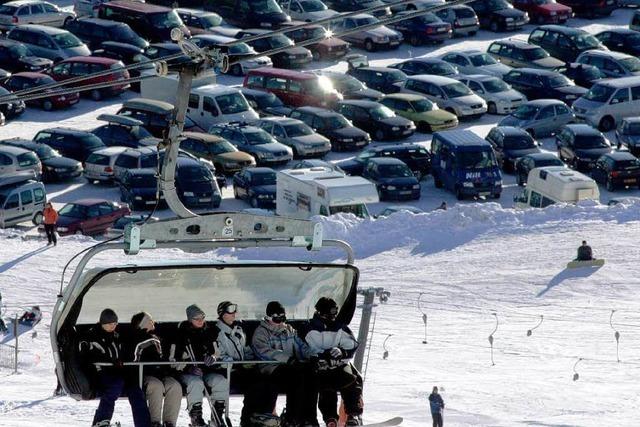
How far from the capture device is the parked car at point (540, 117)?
141 ft

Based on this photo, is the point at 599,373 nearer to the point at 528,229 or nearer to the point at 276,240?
the point at 528,229

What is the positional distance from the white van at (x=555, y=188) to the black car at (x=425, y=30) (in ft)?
52.4

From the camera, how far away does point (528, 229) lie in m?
30.8

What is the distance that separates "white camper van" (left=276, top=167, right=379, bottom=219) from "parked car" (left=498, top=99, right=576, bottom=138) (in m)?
9.25

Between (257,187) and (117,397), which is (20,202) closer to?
(257,187)

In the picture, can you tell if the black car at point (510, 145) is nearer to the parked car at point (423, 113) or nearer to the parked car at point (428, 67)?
the parked car at point (423, 113)

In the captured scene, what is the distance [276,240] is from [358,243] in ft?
56.3

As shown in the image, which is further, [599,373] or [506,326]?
[506,326]

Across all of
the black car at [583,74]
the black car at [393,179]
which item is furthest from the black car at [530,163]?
the black car at [583,74]

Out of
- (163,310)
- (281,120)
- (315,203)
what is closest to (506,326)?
(315,203)

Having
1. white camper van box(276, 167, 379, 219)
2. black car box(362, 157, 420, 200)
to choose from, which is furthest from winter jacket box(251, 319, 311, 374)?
black car box(362, 157, 420, 200)

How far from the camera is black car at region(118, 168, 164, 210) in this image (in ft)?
119

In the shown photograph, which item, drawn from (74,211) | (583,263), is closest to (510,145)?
(74,211)

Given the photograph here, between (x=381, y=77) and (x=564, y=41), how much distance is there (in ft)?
21.7
